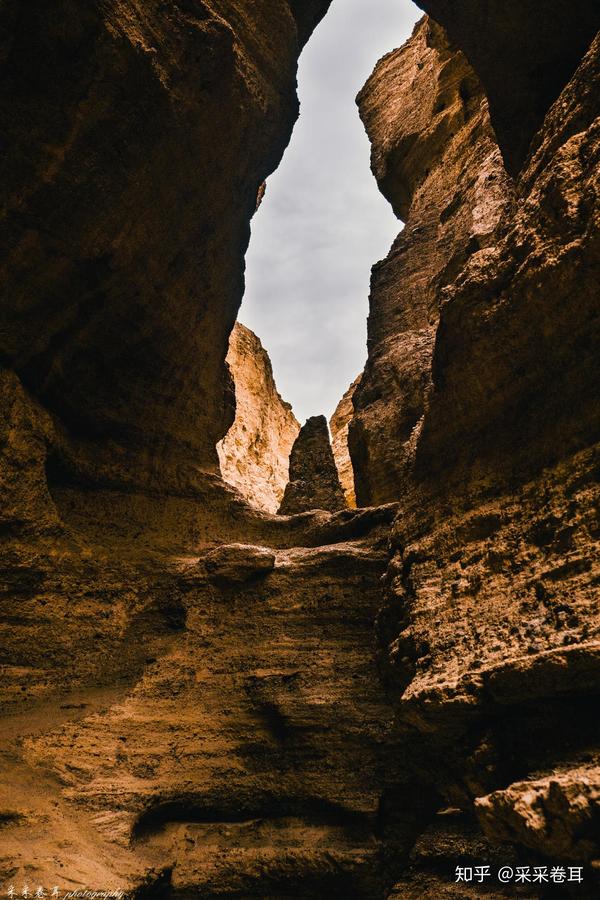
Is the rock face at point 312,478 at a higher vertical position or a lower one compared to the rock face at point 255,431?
lower

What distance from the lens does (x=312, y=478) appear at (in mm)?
11164

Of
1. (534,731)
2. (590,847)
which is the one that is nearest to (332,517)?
(534,731)

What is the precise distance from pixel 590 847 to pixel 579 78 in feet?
19.6

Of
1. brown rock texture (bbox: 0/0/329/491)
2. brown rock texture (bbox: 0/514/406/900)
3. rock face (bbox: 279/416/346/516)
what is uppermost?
brown rock texture (bbox: 0/0/329/491)

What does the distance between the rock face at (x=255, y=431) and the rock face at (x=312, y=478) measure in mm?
11459

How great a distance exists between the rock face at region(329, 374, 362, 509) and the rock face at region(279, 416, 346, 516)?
1038cm

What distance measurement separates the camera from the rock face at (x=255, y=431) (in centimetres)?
2402

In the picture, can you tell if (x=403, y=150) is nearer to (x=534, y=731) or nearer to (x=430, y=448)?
(x=430, y=448)

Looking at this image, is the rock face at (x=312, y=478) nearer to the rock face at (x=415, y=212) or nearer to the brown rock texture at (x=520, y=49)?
the rock face at (x=415, y=212)

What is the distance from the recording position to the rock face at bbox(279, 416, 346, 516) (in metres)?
10.8

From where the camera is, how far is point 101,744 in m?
6.15

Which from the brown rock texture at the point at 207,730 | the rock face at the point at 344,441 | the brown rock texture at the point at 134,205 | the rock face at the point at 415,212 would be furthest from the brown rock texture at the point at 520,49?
the rock face at the point at 344,441

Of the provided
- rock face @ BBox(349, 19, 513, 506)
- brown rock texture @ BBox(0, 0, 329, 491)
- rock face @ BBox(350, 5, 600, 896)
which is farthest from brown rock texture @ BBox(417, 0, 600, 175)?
brown rock texture @ BBox(0, 0, 329, 491)

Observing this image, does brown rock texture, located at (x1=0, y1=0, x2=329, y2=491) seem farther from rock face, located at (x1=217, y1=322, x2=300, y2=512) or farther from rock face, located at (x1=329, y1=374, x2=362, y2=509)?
rock face, located at (x1=217, y1=322, x2=300, y2=512)
